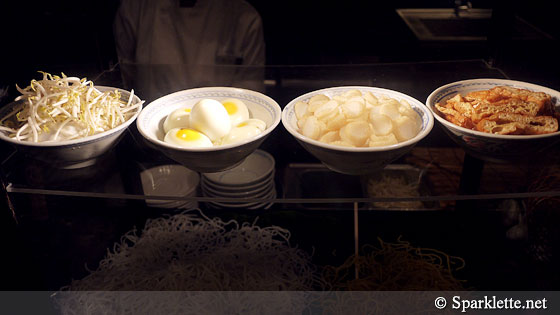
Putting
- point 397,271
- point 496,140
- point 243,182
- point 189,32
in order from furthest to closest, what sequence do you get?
point 189,32 → point 397,271 → point 243,182 → point 496,140

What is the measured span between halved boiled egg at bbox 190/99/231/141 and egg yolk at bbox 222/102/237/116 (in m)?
0.07

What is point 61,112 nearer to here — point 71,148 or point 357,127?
point 71,148

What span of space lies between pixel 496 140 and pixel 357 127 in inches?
10.2

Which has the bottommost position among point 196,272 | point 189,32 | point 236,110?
point 196,272

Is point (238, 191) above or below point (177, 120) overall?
below

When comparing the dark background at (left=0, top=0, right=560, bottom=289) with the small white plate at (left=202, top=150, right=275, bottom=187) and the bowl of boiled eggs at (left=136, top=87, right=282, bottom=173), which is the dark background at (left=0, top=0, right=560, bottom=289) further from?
the small white plate at (left=202, top=150, right=275, bottom=187)

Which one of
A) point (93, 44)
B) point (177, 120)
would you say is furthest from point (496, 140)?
point (93, 44)

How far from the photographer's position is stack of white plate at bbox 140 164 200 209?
860 mm

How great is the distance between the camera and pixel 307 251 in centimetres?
129

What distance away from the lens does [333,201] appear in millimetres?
812

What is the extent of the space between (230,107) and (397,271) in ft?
2.26

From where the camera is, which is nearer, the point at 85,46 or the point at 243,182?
the point at 243,182

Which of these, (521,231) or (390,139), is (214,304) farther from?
(521,231)

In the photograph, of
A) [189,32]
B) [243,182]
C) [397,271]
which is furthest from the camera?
[189,32]
